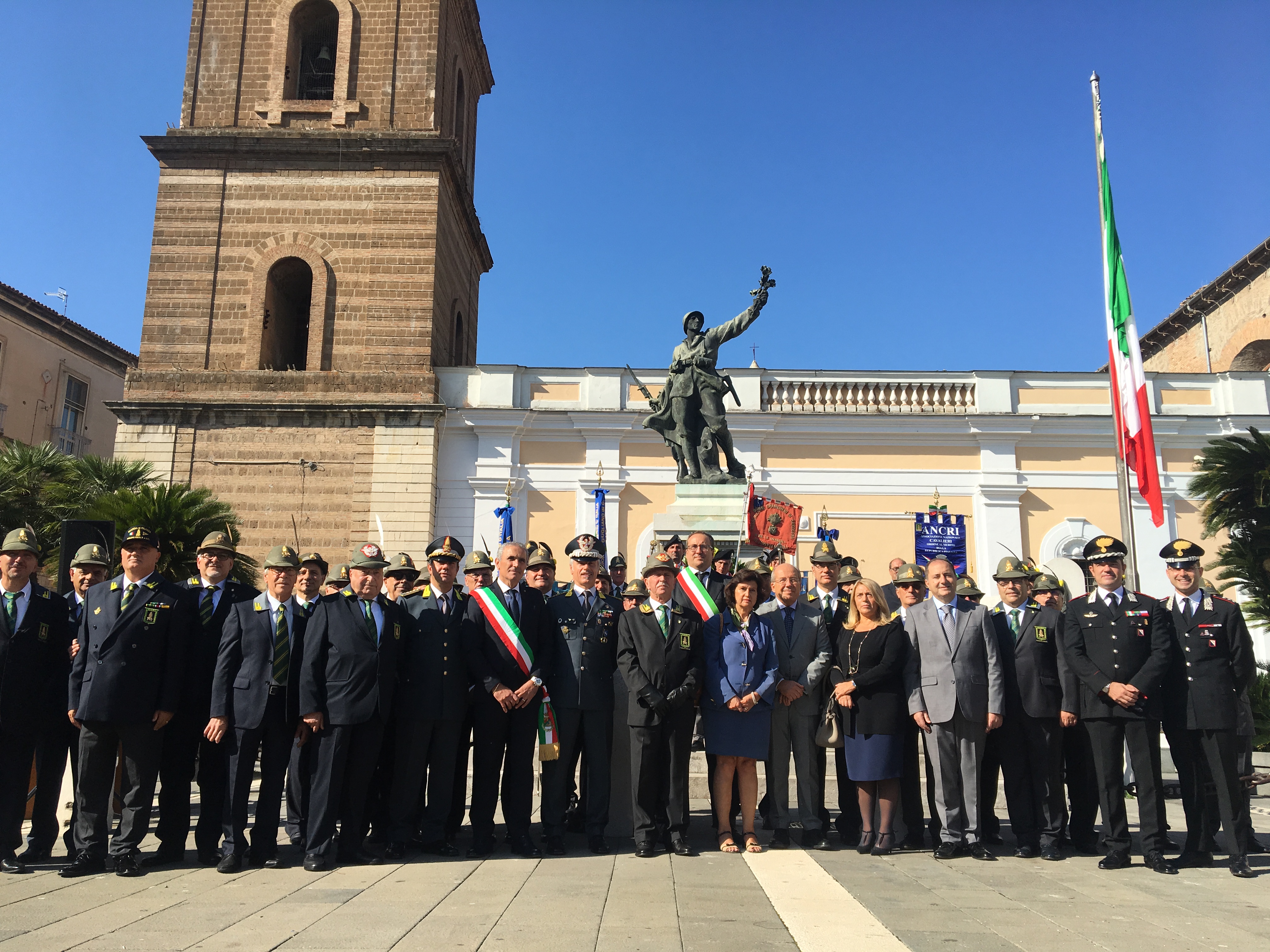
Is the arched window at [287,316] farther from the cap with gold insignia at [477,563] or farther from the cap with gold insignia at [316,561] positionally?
the cap with gold insignia at [477,563]

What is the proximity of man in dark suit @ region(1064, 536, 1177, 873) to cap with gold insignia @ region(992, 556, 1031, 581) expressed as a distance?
2.64 feet

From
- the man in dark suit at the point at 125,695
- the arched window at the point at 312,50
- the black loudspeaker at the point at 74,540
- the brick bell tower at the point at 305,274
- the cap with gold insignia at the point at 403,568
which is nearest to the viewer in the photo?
the man in dark suit at the point at 125,695

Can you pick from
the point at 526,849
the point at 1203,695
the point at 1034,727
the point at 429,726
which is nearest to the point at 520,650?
the point at 429,726

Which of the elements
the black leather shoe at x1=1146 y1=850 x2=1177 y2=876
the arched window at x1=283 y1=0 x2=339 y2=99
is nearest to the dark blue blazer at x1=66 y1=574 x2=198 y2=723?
the black leather shoe at x1=1146 y1=850 x2=1177 y2=876

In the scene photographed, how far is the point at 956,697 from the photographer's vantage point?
6461mm

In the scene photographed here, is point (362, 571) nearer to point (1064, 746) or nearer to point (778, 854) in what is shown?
point (778, 854)

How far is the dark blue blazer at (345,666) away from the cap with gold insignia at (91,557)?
1891 mm

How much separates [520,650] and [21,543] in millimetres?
3224

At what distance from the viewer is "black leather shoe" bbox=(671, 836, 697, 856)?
616 centimetres

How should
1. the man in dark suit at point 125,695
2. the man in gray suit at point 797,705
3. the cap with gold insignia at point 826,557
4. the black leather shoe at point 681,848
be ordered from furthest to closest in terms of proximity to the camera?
the cap with gold insignia at point 826,557
the man in gray suit at point 797,705
the black leather shoe at point 681,848
the man in dark suit at point 125,695

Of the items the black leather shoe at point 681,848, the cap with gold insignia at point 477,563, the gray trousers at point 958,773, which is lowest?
the black leather shoe at point 681,848

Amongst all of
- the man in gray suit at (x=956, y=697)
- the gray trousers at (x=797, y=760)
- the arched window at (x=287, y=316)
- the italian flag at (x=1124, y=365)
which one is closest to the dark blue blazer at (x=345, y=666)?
the gray trousers at (x=797, y=760)

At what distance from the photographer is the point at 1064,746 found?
22.9ft

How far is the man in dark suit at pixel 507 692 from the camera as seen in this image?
20.8ft
